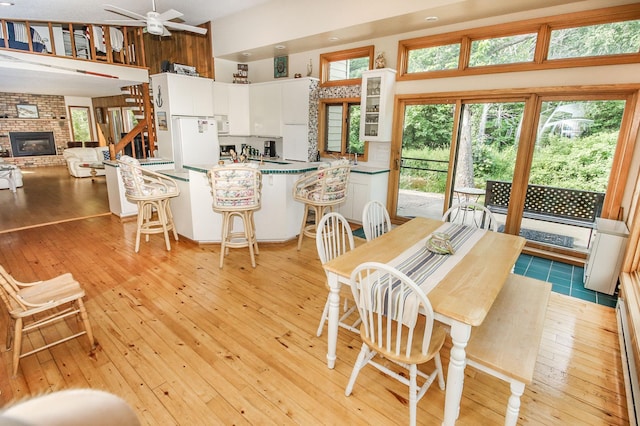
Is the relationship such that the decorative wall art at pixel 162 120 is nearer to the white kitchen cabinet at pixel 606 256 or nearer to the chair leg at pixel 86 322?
the chair leg at pixel 86 322

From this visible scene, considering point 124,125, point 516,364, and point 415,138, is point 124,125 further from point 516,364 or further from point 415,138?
point 516,364

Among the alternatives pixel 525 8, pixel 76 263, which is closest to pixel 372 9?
pixel 525 8

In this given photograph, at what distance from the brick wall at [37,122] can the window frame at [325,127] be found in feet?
34.0

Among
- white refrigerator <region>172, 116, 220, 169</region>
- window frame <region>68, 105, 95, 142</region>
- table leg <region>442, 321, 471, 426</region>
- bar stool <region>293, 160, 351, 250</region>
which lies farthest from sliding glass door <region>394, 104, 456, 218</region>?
window frame <region>68, 105, 95, 142</region>

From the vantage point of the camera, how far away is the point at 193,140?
17.7 feet

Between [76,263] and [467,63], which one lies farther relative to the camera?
[467,63]

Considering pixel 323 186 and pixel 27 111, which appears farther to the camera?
pixel 27 111

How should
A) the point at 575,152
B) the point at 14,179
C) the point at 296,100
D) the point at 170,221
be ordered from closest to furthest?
the point at 575,152, the point at 170,221, the point at 296,100, the point at 14,179

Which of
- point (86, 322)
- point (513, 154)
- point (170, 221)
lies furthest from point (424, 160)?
point (86, 322)

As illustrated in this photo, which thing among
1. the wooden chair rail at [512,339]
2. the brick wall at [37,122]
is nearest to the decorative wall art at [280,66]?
the wooden chair rail at [512,339]

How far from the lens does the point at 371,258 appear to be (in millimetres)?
2037

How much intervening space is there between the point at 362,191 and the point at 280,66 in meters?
2.95

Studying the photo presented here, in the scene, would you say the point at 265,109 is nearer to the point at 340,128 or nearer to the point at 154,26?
the point at 340,128

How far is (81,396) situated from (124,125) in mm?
12749
